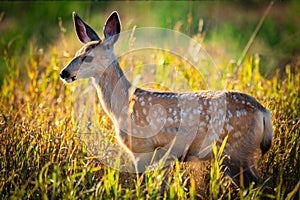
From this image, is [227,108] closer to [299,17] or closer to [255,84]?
[255,84]

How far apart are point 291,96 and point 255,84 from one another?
0.48 m

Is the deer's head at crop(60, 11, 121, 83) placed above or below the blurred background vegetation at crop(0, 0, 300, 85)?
below

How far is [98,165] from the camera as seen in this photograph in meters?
4.95

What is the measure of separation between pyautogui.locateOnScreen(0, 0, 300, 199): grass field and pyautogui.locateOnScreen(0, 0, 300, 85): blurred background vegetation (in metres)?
1.36

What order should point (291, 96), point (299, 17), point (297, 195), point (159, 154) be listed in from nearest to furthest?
point (297, 195) < point (159, 154) < point (291, 96) < point (299, 17)

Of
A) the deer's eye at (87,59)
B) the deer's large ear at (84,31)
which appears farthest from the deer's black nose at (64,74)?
the deer's large ear at (84,31)

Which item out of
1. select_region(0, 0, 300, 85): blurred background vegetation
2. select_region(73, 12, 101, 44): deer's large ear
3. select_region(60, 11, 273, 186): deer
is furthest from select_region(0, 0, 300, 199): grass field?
select_region(0, 0, 300, 85): blurred background vegetation

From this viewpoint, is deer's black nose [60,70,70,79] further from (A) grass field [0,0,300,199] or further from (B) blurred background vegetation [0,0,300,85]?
(B) blurred background vegetation [0,0,300,85]

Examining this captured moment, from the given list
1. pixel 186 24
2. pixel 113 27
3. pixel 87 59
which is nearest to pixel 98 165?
pixel 87 59

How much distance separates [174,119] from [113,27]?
38.1 inches

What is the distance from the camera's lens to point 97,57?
512cm

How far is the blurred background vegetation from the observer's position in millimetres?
8172

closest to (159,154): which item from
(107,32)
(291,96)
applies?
(107,32)

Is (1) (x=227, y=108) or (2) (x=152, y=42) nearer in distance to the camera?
(1) (x=227, y=108)
